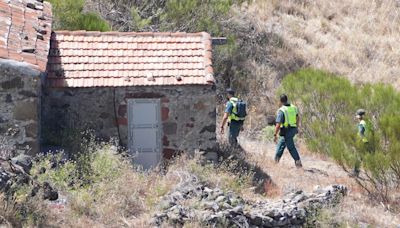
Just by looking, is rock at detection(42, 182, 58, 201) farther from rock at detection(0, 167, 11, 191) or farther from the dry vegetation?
rock at detection(0, 167, 11, 191)

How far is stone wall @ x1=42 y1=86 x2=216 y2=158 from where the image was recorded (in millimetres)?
14508

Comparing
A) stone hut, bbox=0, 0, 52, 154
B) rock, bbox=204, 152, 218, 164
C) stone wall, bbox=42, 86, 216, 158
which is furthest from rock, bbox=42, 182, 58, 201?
rock, bbox=204, 152, 218, 164

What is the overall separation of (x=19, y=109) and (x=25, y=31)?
74.2 inches

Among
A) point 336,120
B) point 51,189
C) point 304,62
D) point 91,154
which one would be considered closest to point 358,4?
point 304,62

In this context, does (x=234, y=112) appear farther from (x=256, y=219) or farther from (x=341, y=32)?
(x=341, y=32)

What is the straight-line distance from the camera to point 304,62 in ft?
90.0

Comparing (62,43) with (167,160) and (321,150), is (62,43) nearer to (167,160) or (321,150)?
(167,160)

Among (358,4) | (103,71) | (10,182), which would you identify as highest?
(358,4)

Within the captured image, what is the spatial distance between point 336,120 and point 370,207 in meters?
3.22

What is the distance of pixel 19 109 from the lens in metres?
12.9

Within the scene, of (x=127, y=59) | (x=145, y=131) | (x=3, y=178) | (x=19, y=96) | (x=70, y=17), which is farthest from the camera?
(x=70, y=17)

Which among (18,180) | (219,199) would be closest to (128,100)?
(219,199)

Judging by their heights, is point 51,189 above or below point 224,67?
below

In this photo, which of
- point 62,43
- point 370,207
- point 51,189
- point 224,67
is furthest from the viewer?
point 224,67
